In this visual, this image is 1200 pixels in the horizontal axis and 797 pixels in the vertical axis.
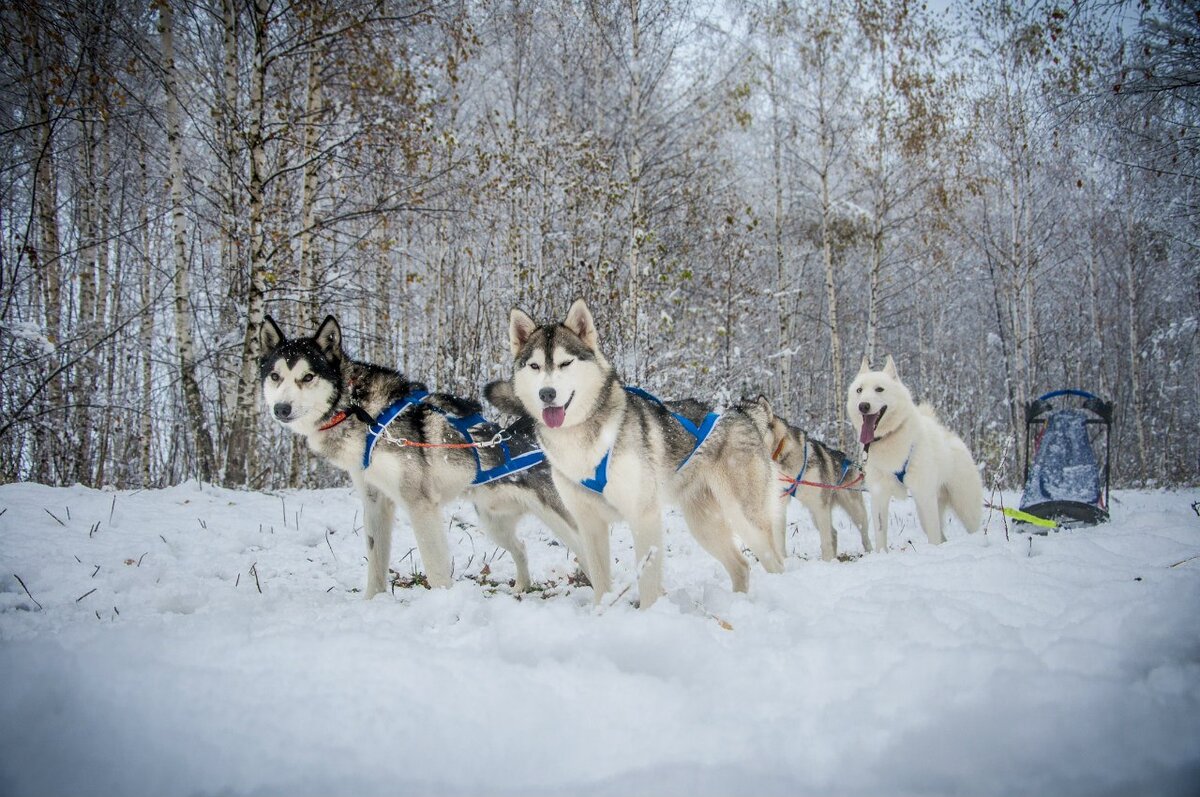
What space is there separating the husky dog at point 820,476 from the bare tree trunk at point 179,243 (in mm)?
6327

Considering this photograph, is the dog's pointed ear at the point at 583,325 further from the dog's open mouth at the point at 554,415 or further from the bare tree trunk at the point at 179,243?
the bare tree trunk at the point at 179,243

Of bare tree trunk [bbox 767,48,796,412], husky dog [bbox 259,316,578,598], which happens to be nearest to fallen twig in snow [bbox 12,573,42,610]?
husky dog [bbox 259,316,578,598]

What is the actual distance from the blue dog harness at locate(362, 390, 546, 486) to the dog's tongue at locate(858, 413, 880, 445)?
2.93 meters

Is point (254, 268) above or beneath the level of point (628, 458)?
above

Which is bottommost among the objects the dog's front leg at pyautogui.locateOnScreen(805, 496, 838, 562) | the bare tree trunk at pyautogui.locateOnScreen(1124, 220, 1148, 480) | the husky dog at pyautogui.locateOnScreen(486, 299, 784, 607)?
the dog's front leg at pyautogui.locateOnScreen(805, 496, 838, 562)

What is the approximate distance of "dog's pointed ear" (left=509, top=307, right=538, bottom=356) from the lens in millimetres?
3141

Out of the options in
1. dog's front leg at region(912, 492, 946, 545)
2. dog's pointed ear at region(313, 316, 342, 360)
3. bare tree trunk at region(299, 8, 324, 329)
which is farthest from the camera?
bare tree trunk at region(299, 8, 324, 329)

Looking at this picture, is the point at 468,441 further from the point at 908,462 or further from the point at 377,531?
the point at 908,462

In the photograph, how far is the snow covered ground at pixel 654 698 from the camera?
0.96 metres

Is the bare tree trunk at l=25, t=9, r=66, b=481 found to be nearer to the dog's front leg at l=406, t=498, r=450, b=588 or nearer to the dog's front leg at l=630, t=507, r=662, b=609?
the dog's front leg at l=406, t=498, r=450, b=588

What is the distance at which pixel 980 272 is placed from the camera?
21.3 meters

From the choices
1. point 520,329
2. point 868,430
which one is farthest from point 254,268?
point 868,430

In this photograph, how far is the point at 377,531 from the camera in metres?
3.43

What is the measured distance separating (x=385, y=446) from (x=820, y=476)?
13.3ft
